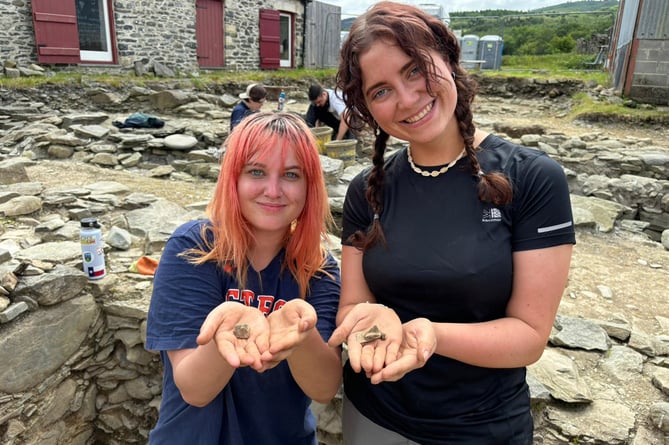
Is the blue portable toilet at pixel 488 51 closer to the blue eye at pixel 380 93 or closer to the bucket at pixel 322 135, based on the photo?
the bucket at pixel 322 135

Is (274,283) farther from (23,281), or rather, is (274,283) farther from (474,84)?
(23,281)

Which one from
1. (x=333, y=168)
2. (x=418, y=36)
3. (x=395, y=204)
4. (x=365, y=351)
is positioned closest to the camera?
(x=365, y=351)

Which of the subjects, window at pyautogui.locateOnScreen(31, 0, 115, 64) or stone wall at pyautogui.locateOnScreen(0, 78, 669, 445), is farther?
window at pyautogui.locateOnScreen(31, 0, 115, 64)

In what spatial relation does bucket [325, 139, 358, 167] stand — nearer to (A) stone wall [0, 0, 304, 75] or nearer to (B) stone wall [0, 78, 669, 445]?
(B) stone wall [0, 78, 669, 445]

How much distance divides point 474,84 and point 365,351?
91 cm

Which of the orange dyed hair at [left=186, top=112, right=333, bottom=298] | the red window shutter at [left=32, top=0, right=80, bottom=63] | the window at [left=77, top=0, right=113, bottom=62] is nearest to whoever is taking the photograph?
the orange dyed hair at [left=186, top=112, right=333, bottom=298]

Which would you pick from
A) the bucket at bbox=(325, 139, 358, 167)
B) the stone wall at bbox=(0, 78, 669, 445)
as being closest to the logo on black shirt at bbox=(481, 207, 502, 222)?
the stone wall at bbox=(0, 78, 669, 445)

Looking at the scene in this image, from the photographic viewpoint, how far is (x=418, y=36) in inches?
50.3

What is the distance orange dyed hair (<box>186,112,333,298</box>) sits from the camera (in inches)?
60.3

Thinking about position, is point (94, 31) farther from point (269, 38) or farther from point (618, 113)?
point (618, 113)

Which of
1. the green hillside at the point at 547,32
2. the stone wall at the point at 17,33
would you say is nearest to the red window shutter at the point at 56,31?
the stone wall at the point at 17,33

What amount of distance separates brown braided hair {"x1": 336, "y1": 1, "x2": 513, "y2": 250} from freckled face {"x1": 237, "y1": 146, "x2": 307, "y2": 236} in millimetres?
274

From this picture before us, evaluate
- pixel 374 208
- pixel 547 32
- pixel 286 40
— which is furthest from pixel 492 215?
pixel 547 32

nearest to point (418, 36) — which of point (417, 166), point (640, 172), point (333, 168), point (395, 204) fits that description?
point (417, 166)
